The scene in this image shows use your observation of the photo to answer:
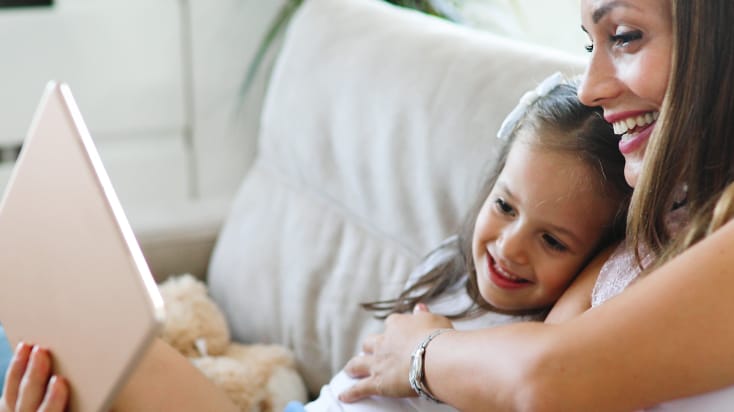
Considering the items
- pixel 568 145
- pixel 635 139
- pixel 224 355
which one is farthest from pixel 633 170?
pixel 224 355

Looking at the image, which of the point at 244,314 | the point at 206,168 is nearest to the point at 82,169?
the point at 244,314

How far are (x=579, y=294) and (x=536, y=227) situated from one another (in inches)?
3.9

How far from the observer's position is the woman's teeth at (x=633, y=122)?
92 centimetres

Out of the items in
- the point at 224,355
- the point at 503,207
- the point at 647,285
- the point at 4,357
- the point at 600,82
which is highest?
the point at 600,82

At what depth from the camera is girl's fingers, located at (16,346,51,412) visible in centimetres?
91

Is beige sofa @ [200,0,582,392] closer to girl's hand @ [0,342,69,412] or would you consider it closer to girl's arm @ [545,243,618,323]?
girl's arm @ [545,243,618,323]

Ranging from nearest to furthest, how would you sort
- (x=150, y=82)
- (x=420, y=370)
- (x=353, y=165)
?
(x=420, y=370) < (x=353, y=165) < (x=150, y=82)

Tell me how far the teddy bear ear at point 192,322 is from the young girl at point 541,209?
0.48 meters

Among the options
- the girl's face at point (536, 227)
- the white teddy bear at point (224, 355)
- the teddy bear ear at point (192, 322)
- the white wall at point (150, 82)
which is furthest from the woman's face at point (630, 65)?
the white wall at point (150, 82)

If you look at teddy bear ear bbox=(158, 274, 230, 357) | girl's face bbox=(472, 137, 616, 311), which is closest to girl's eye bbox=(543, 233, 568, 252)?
girl's face bbox=(472, 137, 616, 311)

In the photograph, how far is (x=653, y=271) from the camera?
82cm

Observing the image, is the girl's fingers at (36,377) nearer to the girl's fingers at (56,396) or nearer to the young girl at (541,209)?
the girl's fingers at (56,396)

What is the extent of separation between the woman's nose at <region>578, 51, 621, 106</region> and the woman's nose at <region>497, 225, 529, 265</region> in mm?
196

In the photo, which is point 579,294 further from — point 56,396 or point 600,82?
point 56,396
